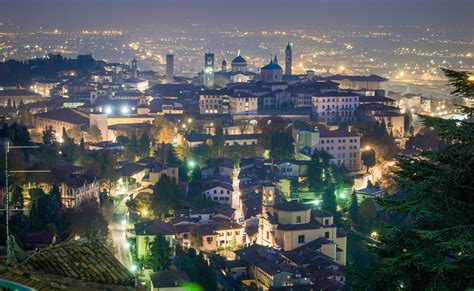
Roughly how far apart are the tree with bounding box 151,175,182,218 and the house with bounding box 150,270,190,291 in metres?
3.26

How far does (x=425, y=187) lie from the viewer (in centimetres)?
222

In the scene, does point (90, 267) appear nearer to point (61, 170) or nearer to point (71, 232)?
point (71, 232)

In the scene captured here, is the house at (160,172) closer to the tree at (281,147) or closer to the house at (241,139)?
the tree at (281,147)

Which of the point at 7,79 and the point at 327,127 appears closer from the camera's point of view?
the point at 327,127

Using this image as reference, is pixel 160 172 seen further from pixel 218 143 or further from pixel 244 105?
pixel 244 105

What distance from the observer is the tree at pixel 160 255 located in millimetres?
8156

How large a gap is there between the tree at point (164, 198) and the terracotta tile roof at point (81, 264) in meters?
8.77

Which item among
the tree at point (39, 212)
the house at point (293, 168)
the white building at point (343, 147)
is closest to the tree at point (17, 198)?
the tree at point (39, 212)

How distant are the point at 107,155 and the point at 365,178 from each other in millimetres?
4227

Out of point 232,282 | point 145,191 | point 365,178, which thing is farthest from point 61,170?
point 365,178

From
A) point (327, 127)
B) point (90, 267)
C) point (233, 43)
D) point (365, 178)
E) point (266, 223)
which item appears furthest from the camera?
point (233, 43)

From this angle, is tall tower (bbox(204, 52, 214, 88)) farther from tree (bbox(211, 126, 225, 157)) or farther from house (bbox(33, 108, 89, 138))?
tree (bbox(211, 126, 225, 157))

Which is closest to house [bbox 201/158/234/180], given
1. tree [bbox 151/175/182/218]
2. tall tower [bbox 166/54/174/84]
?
tree [bbox 151/175/182/218]

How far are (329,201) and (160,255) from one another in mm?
3798
